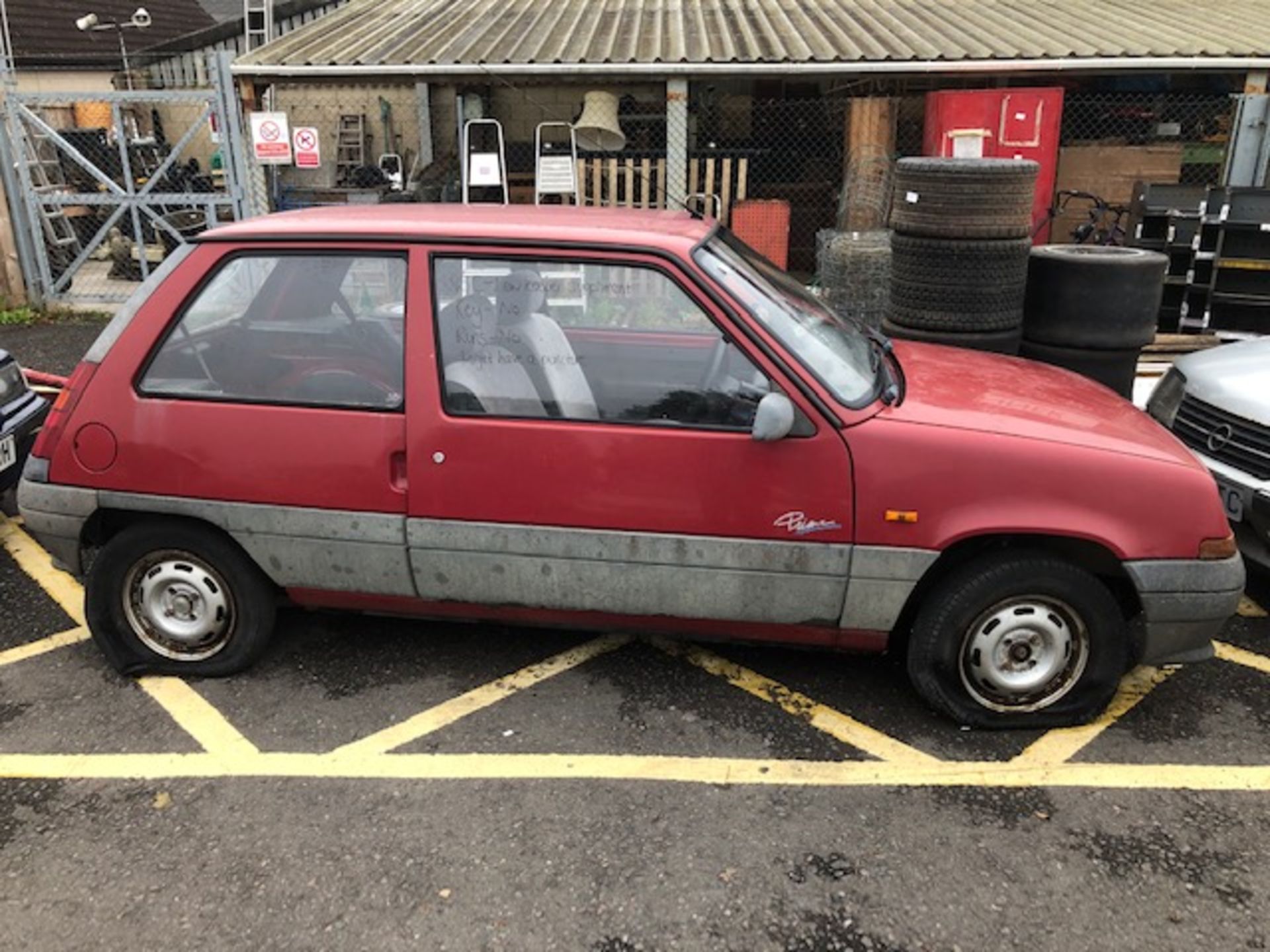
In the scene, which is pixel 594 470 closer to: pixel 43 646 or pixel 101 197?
pixel 43 646

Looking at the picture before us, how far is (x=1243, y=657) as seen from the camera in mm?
4035

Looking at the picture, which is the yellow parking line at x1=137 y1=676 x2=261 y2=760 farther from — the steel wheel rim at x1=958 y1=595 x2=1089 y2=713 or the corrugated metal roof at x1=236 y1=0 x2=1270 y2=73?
the corrugated metal roof at x1=236 y1=0 x2=1270 y2=73

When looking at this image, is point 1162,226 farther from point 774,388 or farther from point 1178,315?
point 774,388

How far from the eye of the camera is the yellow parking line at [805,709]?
3.36 meters

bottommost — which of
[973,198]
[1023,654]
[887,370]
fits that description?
[1023,654]

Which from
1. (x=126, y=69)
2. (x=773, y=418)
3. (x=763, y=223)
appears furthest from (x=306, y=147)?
(x=126, y=69)

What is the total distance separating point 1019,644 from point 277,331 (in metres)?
2.79

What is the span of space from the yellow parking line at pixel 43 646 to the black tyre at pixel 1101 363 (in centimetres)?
506

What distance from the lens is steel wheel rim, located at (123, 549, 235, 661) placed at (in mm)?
3648

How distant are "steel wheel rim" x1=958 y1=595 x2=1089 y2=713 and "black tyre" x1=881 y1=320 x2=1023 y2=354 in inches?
99.1

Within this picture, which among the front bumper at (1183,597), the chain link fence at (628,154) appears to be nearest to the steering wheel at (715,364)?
the front bumper at (1183,597)

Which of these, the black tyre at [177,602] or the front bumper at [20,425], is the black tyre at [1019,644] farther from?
the front bumper at [20,425]

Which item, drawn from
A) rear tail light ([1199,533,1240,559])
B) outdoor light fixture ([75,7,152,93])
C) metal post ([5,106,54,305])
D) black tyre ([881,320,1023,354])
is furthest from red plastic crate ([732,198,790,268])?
outdoor light fixture ([75,7,152,93])

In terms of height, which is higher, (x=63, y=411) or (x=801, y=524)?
(x=63, y=411)
